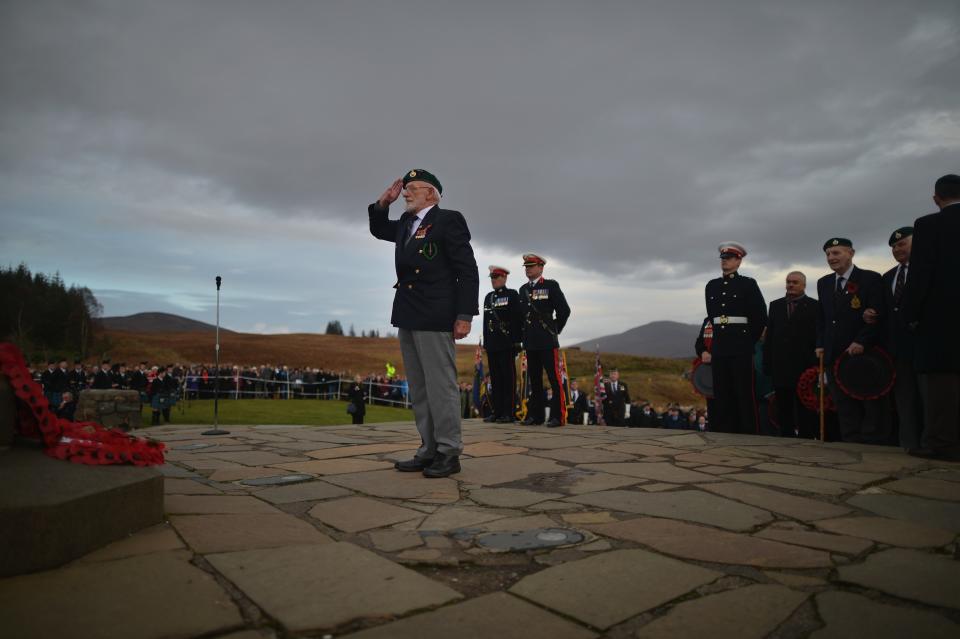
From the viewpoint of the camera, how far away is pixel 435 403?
386 centimetres

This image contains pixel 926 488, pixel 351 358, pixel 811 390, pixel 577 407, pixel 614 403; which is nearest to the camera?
pixel 926 488

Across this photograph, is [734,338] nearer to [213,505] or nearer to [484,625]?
[213,505]

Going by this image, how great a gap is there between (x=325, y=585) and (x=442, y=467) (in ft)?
6.38

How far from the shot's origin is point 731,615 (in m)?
1.61

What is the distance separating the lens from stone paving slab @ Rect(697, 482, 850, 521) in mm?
2727

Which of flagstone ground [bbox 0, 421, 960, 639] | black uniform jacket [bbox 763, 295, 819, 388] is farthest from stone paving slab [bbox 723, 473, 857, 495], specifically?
black uniform jacket [bbox 763, 295, 819, 388]

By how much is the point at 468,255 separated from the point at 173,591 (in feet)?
8.70

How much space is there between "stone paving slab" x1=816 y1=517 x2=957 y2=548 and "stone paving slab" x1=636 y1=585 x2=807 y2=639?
33.6 inches

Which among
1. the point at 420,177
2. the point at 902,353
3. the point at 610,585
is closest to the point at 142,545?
the point at 610,585

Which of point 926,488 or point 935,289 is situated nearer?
point 926,488

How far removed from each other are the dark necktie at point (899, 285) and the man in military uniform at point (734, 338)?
4.92 ft

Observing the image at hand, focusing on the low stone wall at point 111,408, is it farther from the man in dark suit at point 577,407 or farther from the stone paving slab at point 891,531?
the stone paving slab at point 891,531

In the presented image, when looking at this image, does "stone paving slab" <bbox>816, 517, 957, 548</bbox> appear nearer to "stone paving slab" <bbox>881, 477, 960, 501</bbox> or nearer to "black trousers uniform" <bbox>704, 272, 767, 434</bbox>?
"stone paving slab" <bbox>881, 477, 960, 501</bbox>

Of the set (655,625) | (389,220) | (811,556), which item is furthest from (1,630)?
(389,220)
